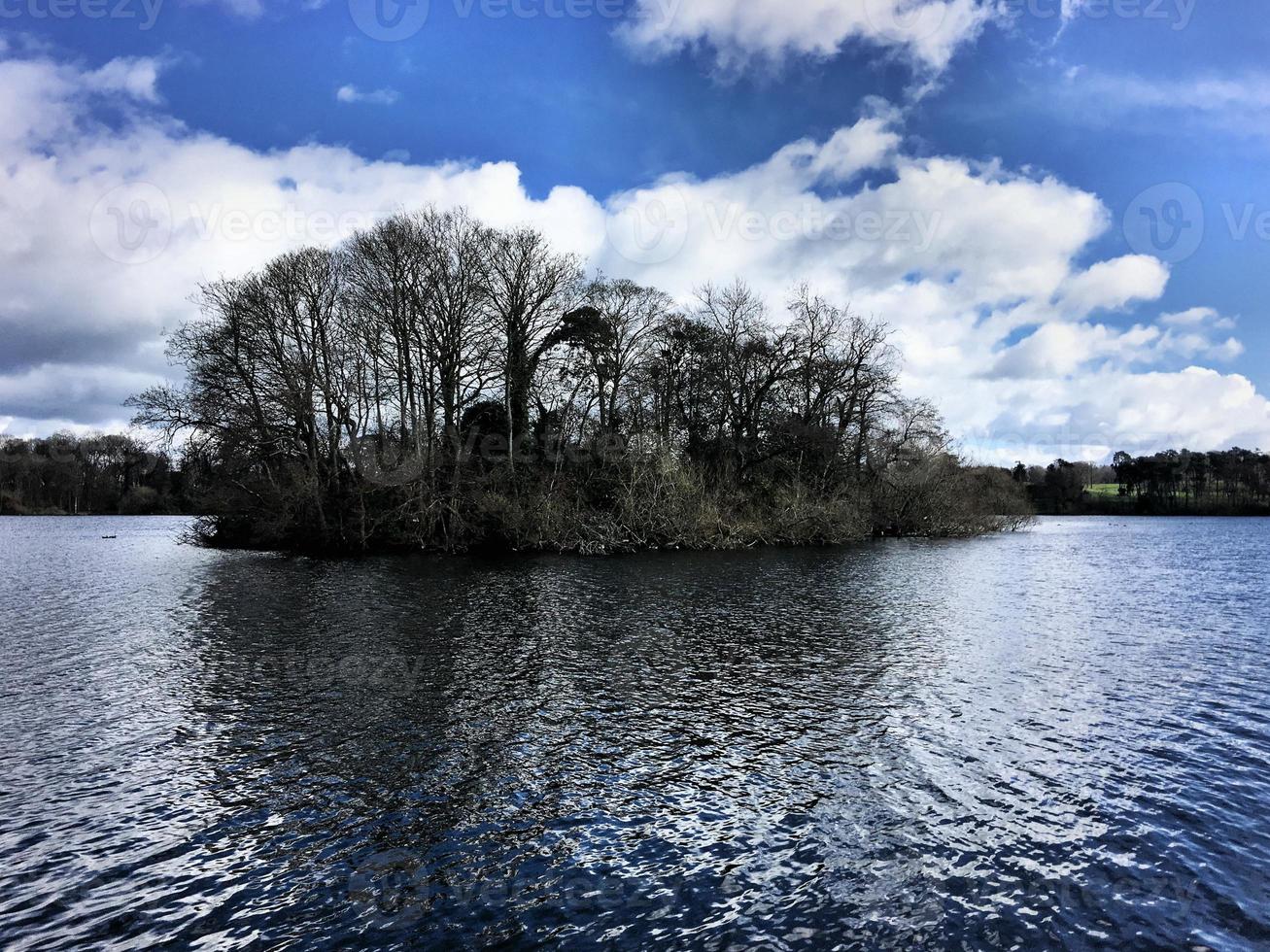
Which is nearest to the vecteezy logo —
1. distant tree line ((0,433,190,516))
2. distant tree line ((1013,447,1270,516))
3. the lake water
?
the lake water

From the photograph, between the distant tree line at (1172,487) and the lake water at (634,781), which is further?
the distant tree line at (1172,487)

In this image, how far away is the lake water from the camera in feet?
17.4

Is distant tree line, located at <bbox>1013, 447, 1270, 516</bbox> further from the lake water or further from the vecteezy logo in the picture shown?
the lake water

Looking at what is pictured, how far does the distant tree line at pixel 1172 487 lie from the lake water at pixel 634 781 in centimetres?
10607

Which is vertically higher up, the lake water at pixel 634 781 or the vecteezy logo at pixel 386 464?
the vecteezy logo at pixel 386 464

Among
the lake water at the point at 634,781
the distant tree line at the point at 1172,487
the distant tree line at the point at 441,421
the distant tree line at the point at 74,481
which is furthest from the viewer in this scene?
the distant tree line at the point at 1172,487

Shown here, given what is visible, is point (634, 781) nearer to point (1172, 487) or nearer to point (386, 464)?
point (386, 464)

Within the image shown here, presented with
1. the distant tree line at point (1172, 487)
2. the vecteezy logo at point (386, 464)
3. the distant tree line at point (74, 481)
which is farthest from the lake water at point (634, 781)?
the distant tree line at point (1172, 487)

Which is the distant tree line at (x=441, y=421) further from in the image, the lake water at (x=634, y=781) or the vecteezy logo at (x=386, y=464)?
the lake water at (x=634, y=781)

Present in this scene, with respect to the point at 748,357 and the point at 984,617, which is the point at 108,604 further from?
the point at 748,357

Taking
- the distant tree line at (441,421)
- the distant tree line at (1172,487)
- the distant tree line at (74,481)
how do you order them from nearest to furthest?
the distant tree line at (441,421) → the distant tree line at (74,481) → the distant tree line at (1172,487)

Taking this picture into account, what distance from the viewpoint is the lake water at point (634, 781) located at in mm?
5289

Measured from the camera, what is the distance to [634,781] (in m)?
7.74

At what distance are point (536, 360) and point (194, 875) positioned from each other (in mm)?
35590
